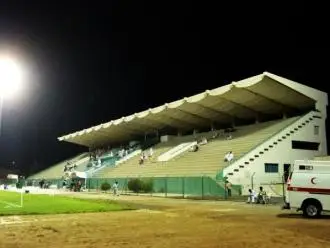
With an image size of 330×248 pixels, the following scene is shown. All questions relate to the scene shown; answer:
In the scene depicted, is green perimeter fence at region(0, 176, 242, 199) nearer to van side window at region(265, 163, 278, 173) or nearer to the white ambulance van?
van side window at region(265, 163, 278, 173)

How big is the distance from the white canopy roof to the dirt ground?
95.3ft

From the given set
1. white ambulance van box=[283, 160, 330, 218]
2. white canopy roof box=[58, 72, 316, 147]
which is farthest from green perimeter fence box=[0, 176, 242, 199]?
white ambulance van box=[283, 160, 330, 218]

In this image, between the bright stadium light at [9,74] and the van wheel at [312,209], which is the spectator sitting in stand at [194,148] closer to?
the bright stadium light at [9,74]

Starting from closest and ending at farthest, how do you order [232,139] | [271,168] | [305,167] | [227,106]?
1. [305,167]
2. [271,168]
3. [232,139]
4. [227,106]

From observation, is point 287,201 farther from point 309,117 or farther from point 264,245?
point 309,117

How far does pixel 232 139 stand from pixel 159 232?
38948 millimetres

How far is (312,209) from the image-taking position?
2245 cm

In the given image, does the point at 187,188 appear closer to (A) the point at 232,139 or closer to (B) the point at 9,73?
(A) the point at 232,139

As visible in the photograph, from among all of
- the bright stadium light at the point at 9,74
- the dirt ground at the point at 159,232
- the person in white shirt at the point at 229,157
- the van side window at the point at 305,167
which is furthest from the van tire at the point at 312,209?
the person in white shirt at the point at 229,157

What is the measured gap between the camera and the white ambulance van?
2217cm

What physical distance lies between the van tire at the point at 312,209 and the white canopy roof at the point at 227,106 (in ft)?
83.9

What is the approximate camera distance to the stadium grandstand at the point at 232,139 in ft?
153

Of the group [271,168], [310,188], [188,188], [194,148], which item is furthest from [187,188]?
[310,188]

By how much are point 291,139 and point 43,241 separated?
39519mm
